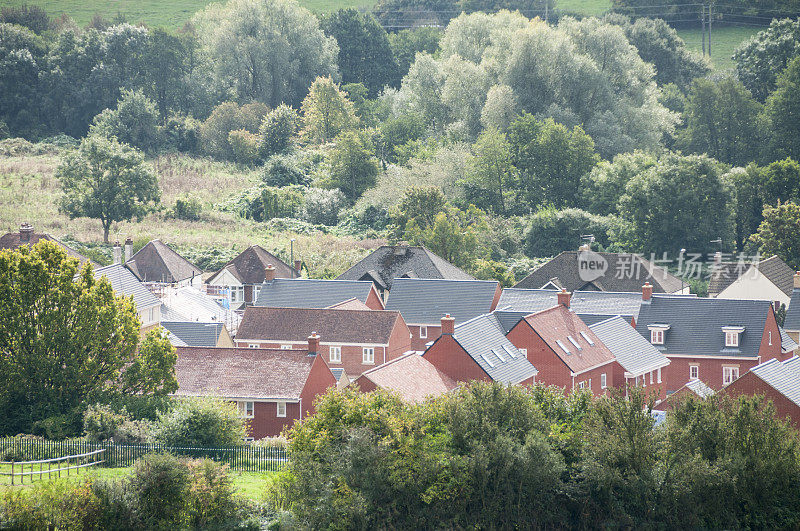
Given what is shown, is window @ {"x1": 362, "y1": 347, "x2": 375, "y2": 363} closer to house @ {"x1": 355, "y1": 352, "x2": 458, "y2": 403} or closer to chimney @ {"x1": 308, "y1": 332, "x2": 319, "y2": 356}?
house @ {"x1": 355, "y1": 352, "x2": 458, "y2": 403}

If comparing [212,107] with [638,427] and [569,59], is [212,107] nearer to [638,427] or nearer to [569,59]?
[569,59]

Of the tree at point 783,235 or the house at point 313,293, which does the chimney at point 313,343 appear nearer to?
the house at point 313,293

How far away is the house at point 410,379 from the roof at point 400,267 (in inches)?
951

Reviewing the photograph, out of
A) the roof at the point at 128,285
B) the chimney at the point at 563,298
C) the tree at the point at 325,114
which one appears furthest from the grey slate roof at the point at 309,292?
the tree at the point at 325,114

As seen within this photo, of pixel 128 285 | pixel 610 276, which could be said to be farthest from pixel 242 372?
pixel 610 276

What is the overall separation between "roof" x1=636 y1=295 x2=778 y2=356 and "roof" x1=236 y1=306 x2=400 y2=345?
1493 cm

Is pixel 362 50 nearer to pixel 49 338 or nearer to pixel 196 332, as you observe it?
pixel 196 332

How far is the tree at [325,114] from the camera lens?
10706cm

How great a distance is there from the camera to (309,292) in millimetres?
68812

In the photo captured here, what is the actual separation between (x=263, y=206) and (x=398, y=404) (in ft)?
193

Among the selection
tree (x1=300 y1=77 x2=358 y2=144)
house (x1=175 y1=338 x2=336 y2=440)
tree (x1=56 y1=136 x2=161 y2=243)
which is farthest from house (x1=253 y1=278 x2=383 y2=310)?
tree (x1=300 y1=77 x2=358 y2=144)

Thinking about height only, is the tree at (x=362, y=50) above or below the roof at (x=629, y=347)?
above

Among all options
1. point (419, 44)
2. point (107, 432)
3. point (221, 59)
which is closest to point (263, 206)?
point (221, 59)

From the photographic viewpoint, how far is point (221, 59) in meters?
113
